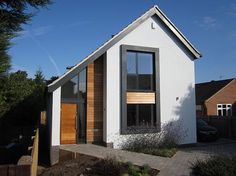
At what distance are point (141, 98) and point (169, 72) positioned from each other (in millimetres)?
2515

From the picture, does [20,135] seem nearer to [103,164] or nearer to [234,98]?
[103,164]

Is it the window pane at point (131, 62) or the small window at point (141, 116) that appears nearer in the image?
the small window at point (141, 116)

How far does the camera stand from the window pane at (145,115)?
17703mm

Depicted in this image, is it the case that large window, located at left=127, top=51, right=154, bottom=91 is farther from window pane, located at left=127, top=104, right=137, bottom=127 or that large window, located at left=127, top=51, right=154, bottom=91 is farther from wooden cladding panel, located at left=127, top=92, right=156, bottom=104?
window pane, located at left=127, top=104, right=137, bottom=127

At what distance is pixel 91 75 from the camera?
17500 mm

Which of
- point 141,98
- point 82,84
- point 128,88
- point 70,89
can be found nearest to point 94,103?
point 82,84

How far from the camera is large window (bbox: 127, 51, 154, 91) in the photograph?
17844 mm

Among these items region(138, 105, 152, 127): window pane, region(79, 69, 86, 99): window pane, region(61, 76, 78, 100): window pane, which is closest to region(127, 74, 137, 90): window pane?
region(138, 105, 152, 127): window pane

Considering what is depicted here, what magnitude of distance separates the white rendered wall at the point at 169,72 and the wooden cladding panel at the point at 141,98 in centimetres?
60

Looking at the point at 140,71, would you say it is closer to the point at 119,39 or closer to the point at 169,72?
the point at 169,72

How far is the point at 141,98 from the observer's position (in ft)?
58.7

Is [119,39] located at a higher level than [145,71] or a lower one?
higher

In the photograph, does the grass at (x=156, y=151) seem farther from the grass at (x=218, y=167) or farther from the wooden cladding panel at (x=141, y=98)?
the grass at (x=218, y=167)

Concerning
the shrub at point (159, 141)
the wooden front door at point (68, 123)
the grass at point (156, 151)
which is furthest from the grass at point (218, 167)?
the wooden front door at point (68, 123)
